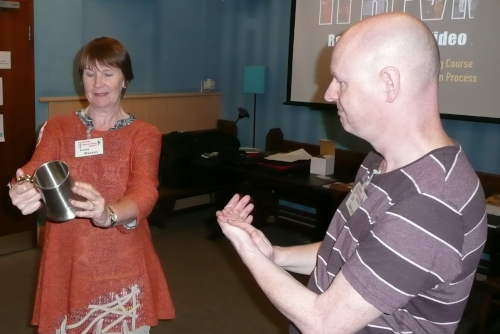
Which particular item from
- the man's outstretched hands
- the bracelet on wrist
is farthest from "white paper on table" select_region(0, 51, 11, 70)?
the man's outstretched hands

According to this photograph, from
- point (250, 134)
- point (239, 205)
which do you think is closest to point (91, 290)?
point (239, 205)

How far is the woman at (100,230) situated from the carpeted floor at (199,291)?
1.33 metres

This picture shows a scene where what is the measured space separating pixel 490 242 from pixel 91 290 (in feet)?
8.16

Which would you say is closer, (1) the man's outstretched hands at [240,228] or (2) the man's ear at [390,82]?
(2) the man's ear at [390,82]

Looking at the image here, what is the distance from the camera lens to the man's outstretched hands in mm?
1201

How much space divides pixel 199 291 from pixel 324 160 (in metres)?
1.56

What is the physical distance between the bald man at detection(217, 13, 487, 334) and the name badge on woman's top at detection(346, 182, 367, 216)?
27mm

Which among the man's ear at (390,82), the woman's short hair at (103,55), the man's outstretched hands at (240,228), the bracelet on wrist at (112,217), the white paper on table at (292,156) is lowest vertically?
the white paper on table at (292,156)

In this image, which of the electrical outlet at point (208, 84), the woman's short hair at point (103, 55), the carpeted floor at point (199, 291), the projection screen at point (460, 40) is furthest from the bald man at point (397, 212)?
the electrical outlet at point (208, 84)

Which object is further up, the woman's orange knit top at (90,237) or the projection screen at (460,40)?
the projection screen at (460,40)

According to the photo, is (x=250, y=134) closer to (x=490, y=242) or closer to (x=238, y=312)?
(x=238, y=312)

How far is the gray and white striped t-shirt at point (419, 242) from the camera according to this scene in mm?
910

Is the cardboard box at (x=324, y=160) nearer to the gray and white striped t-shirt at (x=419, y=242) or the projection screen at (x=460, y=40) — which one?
the projection screen at (x=460, y=40)

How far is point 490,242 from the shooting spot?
317 centimetres
